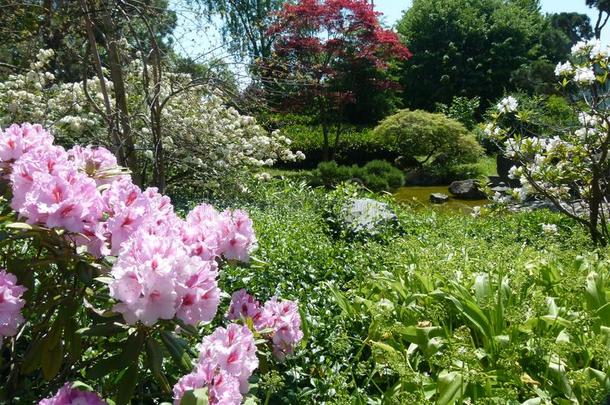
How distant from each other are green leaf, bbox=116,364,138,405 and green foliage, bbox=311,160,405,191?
928cm

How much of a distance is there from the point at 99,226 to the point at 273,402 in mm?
813

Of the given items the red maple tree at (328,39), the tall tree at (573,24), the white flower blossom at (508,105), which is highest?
the tall tree at (573,24)

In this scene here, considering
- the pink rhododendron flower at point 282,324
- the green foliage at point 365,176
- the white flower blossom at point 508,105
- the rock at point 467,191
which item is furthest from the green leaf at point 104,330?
the rock at point 467,191

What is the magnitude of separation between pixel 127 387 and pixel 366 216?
3.54 meters

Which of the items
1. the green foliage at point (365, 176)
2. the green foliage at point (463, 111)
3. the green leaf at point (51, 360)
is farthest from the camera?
the green foliage at point (463, 111)

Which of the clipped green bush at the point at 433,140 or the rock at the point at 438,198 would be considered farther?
the clipped green bush at the point at 433,140

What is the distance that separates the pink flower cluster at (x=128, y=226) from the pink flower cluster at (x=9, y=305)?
15cm

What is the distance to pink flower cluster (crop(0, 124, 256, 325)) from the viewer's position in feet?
3.77

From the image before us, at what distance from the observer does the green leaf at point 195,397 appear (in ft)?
3.84

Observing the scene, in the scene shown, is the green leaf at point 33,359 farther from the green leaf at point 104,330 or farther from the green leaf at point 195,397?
the green leaf at point 195,397

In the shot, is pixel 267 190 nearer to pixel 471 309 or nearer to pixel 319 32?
pixel 471 309

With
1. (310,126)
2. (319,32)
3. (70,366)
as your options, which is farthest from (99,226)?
(310,126)

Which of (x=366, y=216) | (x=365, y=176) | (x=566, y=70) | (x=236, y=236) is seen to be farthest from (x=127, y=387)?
(x=365, y=176)

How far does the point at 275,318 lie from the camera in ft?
5.68
